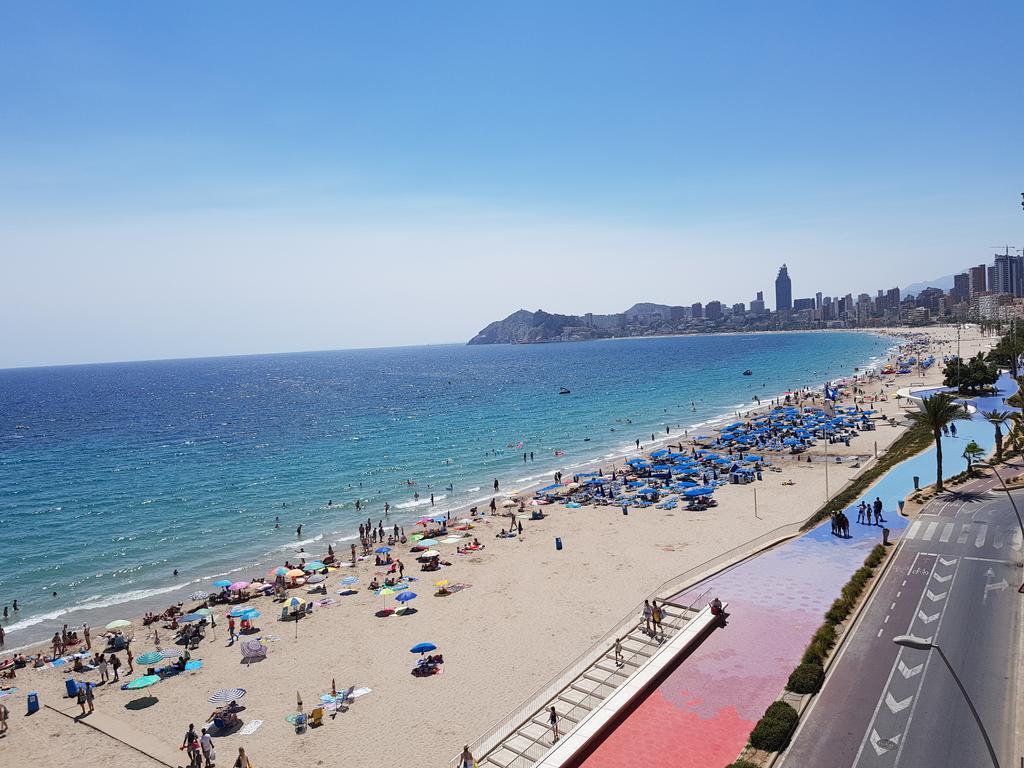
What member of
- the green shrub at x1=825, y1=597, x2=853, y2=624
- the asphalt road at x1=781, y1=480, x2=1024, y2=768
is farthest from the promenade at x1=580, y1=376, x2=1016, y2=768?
the asphalt road at x1=781, y1=480, x2=1024, y2=768

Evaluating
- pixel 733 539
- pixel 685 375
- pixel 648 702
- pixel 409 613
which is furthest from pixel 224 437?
pixel 685 375

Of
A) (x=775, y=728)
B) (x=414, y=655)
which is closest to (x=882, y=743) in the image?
(x=775, y=728)

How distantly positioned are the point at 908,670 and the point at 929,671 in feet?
1.64

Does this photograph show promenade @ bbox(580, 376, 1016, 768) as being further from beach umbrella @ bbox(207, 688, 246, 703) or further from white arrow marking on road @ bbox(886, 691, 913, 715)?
beach umbrella @ bbox(207, 688, 246, 703)

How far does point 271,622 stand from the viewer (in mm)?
28500

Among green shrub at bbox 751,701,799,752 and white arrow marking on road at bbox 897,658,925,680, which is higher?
green shrub at bbox 751,701,799,752

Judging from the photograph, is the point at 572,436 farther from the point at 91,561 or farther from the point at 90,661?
the point at 90,661

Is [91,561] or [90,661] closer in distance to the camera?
[90,661]

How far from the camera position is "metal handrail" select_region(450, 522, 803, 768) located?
1700 centimetres

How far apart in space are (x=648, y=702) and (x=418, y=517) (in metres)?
30.7

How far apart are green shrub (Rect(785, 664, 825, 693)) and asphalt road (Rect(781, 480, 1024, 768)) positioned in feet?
0.82

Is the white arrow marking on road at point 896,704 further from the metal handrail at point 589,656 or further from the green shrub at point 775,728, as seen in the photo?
the metal handrail at point 589,656

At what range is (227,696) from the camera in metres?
20.4

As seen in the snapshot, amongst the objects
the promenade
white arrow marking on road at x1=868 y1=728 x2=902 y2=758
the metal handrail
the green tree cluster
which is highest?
the green tree cluster
